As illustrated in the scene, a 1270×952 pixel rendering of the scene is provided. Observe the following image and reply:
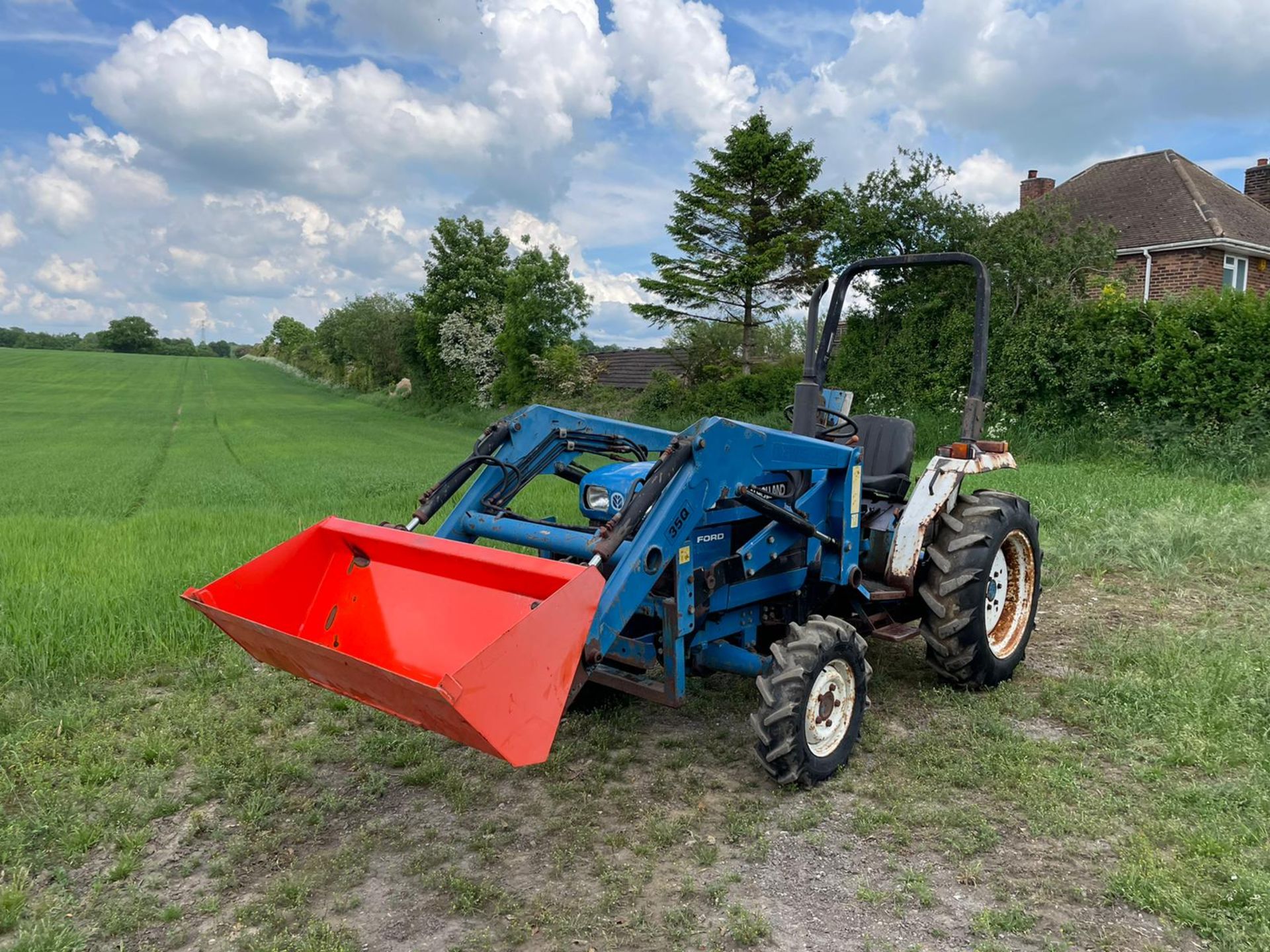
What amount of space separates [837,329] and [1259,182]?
27.4 metres

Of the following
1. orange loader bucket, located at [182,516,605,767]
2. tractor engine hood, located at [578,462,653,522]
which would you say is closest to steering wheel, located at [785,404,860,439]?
tractor engine hood, located at [578,462,653,522]

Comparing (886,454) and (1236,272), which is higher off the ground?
(1236,272)

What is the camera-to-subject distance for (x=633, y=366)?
29547 millimetres

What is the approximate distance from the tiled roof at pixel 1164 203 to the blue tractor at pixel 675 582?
18802 millimetres

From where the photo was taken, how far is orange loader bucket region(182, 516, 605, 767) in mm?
2859

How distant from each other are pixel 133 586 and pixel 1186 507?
9.75m

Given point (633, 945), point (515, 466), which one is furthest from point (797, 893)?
point (515, 466)

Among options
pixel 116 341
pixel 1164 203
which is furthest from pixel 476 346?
pixel 116 341

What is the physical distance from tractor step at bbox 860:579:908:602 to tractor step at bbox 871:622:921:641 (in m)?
0.16

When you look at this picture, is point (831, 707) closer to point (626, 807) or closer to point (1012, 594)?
point (626, 807)

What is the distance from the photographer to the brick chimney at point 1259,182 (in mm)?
25625

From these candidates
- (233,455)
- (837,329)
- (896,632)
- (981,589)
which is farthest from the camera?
(233,455)

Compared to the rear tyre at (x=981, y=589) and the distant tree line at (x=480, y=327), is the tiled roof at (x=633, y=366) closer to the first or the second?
the distant tree line at (x=480, y=327)

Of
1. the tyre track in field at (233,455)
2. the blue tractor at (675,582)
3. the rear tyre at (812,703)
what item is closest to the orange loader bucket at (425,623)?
the blue tractor at (675,582)
